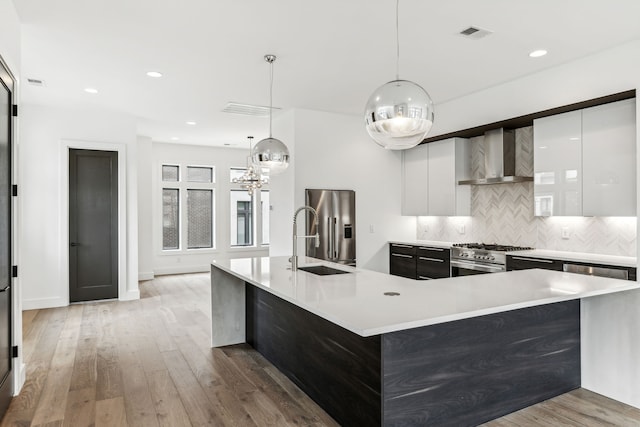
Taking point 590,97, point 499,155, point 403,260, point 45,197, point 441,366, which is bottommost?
point 441,366

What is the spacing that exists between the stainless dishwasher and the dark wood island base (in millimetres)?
992

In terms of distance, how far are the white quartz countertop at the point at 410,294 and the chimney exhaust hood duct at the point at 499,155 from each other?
1965 millimetres

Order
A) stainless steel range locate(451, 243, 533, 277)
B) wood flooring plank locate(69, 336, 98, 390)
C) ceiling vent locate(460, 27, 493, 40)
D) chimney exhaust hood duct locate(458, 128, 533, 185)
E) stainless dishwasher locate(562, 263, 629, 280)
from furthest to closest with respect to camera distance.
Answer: chimney exhaust hood duct locate(458, 128, 533, 185)
stainless steel range locate(451, 243, 533, 277)
stainless dishwasher locate(562, 263, 629, 280)
ceiling vent locate(460, 27, 493, 40)
wood flooring plank locate(69, 336, 98, 390)

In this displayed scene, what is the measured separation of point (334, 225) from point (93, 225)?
3.59 m

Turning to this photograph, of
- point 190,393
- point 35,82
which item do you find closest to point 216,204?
point 35,82

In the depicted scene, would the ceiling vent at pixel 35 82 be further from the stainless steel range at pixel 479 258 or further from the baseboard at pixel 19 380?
the stainless steel range at pixel 479 258

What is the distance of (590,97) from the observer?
13.0 feet

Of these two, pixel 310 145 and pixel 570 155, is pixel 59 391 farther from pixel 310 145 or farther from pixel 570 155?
pixel 570 155

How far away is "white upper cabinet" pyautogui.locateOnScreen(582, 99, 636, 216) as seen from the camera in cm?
362

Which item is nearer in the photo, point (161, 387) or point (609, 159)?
point (161, 387)

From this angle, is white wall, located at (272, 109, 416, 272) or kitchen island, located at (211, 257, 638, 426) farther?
white wall, located at (272, 109, 416, 272)

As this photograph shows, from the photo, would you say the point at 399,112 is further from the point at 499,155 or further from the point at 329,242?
the point at 329,242

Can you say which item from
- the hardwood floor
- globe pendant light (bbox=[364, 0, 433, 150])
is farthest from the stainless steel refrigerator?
globe pendant light (bbox=[364, 0, 433, 150])

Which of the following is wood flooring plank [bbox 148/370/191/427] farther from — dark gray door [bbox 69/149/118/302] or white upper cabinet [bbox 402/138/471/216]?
white upper cabinet [bbox 402/138/471/216]
